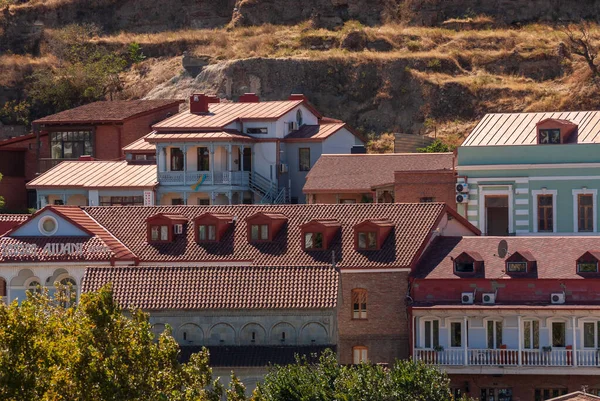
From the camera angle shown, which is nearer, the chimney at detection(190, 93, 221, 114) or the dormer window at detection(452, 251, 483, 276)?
the dormer window at detection(452, 251, 483, 276)

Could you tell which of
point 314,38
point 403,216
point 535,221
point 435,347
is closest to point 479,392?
point 435,347

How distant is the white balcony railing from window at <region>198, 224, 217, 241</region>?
10.8 metres

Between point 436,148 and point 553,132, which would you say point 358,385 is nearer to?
point 553,132

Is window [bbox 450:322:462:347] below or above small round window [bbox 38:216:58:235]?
below

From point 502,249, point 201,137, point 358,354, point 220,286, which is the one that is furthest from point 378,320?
point 201,137

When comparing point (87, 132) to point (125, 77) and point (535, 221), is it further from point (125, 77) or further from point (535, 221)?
point (535, 221)

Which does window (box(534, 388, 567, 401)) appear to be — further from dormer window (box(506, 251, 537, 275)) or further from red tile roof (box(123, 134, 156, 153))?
red tile roof (box(123, 134, 156, 153))

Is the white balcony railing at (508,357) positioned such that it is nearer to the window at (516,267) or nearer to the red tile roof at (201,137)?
the window at (516,267)

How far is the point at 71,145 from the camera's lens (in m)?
111

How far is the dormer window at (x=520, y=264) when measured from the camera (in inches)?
3049

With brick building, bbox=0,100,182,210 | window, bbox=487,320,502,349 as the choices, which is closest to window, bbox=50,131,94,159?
brick building, bbox=0,100,182,210

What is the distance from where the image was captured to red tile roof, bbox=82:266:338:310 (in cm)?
7600

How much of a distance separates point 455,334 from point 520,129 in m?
17.1

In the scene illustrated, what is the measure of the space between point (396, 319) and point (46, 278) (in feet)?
45.5
